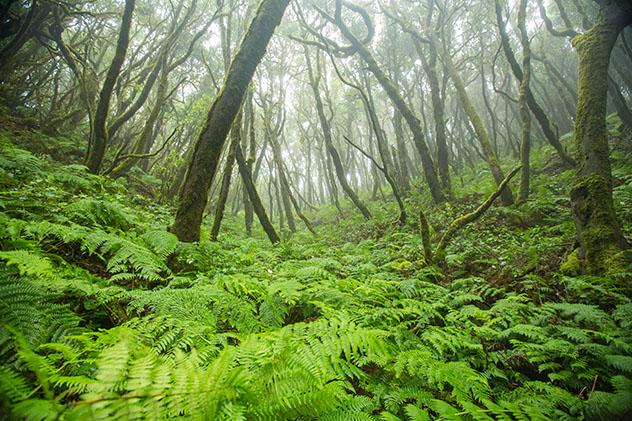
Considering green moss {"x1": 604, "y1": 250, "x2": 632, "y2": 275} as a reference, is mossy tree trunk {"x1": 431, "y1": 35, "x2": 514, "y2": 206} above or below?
above

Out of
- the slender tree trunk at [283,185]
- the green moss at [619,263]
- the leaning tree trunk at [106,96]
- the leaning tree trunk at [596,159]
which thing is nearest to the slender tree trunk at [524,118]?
the leaning tree trunk at [596,159]

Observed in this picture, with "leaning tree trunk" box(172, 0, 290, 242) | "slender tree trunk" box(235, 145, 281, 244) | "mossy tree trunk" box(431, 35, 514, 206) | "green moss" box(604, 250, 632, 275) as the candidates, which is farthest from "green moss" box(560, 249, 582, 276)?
"slender tree trunk" box(235, 145, 281, 244)

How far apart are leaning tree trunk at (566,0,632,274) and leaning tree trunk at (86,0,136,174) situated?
293 inches

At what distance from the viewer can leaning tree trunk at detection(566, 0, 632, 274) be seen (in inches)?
131

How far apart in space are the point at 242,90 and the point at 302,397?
3983 mm

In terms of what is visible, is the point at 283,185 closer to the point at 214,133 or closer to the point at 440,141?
the point at 440,141

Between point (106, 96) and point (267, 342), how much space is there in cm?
626

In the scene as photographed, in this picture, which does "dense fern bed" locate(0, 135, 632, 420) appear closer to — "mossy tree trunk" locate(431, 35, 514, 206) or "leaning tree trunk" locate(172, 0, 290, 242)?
"leaning tree trunk" locate(172, 0, 290, 242)

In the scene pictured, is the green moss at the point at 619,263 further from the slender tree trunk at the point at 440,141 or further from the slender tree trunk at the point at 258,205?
the slender tree trunk at the point at 440,141

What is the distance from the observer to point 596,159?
3.67 meters

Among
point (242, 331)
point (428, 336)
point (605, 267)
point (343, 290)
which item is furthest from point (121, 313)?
point (605, 267)

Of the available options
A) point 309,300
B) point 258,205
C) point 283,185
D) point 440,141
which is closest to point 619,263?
point 309,300

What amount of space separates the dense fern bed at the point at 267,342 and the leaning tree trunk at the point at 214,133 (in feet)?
1.60

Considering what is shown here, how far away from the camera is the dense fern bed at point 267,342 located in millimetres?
1001
